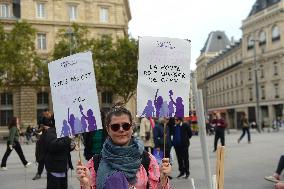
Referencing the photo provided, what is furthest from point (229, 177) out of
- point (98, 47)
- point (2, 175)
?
point (98, 47)

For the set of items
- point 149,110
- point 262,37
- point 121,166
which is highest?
point 262,37

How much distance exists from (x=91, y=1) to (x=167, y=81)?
165ft

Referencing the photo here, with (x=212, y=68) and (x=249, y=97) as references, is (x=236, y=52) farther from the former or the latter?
(x=212, y=68)

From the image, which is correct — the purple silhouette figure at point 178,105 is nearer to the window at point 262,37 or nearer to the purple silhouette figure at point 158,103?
the purple silhouette figure at point 158,103

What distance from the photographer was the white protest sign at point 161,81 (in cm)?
459

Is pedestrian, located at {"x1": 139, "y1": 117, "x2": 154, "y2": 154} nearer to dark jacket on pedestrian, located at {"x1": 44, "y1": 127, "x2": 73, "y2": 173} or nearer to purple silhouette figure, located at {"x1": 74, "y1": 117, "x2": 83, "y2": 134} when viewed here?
dark jacket on pedestrian, located at {"x1": 44, "y1": 127, "x2": 73, "y2": 173}

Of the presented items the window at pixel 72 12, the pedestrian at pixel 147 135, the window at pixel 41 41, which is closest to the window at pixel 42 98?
the window at pixel 41 41

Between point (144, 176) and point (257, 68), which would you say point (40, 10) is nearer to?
point (257, 68)

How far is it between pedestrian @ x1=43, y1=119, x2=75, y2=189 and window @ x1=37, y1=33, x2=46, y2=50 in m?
45.9

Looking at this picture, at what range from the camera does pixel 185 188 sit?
32.2 ft

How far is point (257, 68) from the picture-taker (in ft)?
235

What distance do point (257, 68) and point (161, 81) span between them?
6937 centimetres

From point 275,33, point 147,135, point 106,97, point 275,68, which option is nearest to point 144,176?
point 147,135

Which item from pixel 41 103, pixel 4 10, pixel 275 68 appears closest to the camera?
pixel 41 103
